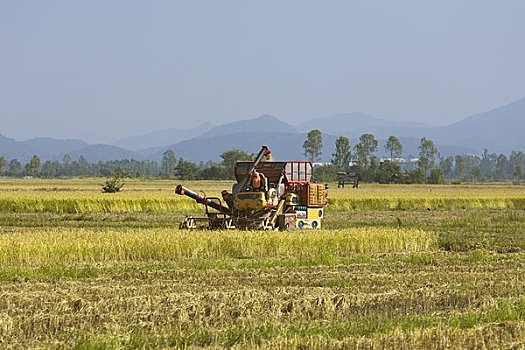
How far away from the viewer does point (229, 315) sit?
1288 cm

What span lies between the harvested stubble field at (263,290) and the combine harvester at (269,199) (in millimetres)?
3909

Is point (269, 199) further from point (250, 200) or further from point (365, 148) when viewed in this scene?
point (365, 148)

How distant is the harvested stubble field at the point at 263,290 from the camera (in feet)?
36.4

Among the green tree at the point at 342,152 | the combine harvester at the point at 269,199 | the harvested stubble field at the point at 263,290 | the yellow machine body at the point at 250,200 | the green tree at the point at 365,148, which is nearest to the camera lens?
the harvested stubble field at the point at 263,290

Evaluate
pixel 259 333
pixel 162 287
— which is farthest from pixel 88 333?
Answer: pixel 162 287

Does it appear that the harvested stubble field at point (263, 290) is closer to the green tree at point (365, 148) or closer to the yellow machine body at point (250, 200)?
the yellow machine body at point (250, 200)

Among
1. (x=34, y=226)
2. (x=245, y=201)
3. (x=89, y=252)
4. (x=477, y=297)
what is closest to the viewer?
(x=477, y=297)

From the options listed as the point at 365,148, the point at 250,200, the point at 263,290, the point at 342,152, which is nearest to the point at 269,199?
the point at 250,200

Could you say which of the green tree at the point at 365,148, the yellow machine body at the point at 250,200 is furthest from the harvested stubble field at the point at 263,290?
the green tree at the point at 365,148

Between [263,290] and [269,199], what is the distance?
42.8 ft

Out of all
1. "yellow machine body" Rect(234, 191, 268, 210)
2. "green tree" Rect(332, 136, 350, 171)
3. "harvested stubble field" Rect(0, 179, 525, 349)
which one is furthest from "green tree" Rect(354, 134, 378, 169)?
"harvested stubble field" Rect(0, 179, 525, 349)

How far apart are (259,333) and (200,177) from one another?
133 m

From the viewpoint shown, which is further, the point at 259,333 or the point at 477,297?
the point at 477,297

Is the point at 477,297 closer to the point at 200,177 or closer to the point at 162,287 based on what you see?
the point at 162,287
